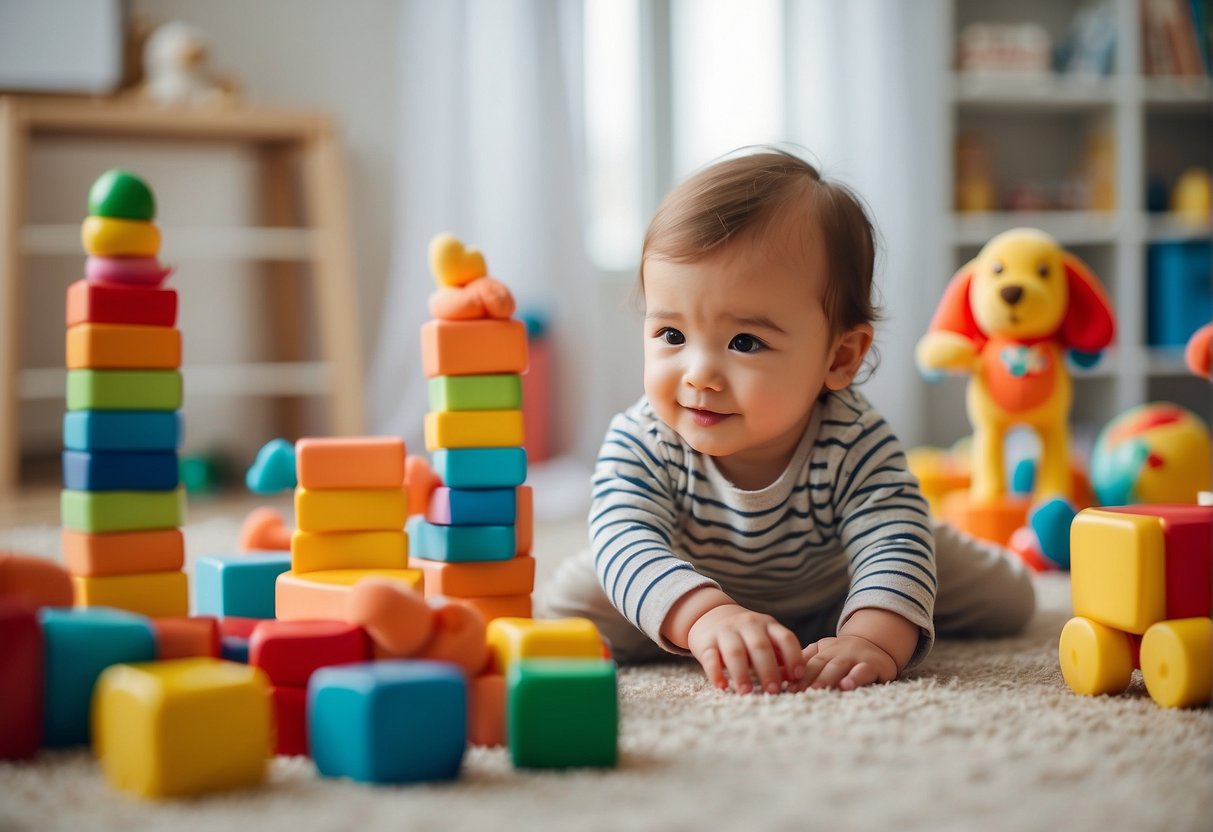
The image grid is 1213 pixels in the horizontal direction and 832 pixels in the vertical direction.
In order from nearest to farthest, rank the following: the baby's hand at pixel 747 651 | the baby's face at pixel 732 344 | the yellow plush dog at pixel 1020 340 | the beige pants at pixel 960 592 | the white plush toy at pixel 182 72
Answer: the baby's hand at pixel 747 651, the baby's face at pixel 732 344, the beige pants at pixel 960 592, the yellow plush dog at pixel 1020 340, the white plush toy at pixel 182 72

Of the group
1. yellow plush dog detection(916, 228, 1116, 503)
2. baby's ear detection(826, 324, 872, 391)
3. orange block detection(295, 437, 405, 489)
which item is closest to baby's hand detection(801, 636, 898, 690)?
baby's ear detection(826, 324, 872, 391)

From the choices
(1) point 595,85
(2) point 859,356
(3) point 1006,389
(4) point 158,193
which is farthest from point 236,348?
(2) point 859,356

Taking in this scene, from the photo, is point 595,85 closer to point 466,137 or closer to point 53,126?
point 466,137

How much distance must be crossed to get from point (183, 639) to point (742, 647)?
1.13 feet

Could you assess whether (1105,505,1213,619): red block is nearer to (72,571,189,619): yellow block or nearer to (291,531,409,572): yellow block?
(291,531,409,572): yellow block

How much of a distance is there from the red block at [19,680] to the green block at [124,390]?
0.23m

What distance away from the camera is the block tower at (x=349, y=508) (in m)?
0.90

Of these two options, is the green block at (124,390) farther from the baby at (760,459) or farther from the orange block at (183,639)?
the baby at (760,459)

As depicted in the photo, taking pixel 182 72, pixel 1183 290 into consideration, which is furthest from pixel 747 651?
pixel 1183 290

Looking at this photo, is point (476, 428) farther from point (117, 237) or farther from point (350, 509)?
point (117, 237)

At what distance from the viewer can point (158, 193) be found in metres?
2.43

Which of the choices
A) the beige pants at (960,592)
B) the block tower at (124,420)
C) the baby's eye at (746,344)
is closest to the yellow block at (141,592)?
the block tower at (124,420)

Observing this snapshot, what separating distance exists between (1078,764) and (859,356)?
1.39 feet

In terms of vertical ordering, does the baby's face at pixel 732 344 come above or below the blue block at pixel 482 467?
above
